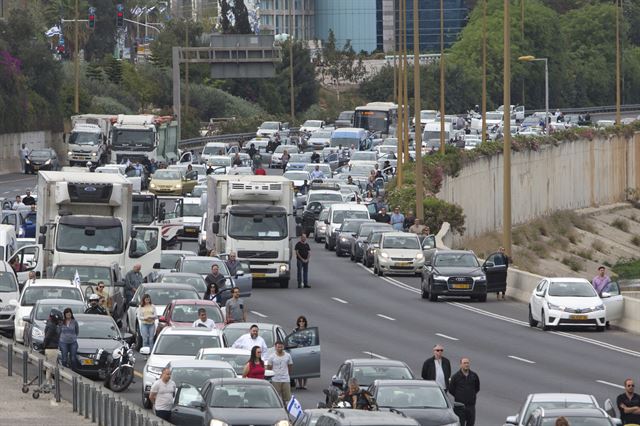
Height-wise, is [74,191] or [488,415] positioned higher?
[74,191]

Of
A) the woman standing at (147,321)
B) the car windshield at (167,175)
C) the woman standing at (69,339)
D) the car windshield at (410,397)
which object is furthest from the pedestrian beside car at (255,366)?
the car windshield at (167,175)

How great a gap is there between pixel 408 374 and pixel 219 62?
9514 centimetres

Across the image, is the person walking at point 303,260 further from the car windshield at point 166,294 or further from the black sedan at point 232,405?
the black sedan at point 232,405

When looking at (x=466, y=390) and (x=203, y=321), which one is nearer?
(x=466, y=390)

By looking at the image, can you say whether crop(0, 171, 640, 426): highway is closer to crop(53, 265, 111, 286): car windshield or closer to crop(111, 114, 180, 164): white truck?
crop(53, 265, 111, 286): car windshield

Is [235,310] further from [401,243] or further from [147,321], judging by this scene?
[401,243]

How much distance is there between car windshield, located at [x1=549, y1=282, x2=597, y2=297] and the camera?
1697 inches

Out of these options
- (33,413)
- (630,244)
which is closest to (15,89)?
(630,244)

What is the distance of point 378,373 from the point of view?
2777 centimetres

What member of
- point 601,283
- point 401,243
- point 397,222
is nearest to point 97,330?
point 601,283

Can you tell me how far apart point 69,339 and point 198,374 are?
4860 mm

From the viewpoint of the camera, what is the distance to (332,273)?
187ft

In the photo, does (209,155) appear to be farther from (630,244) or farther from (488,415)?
(488,415)

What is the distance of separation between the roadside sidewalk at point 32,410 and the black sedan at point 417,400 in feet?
16.2
